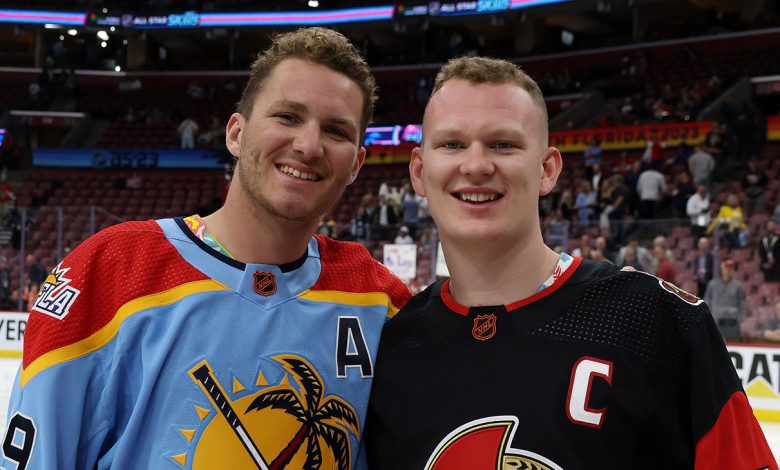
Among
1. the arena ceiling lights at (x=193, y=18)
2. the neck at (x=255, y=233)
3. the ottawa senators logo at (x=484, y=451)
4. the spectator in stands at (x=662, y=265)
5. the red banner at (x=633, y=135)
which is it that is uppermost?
the arena ceiling lights at (x=193, y=18)

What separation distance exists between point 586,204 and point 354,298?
1103 cm

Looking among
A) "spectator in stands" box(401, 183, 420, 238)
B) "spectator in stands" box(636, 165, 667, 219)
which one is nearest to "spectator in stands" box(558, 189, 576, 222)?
"spectator in stands" box(636, 165, 667, 219)

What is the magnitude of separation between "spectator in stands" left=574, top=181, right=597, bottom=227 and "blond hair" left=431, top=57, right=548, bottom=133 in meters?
10.7

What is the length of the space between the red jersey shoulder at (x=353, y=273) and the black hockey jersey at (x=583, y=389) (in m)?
0.35

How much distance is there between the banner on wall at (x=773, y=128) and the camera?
15242 mm

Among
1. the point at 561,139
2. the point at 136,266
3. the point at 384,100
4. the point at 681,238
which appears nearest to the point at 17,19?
the point at 384,100

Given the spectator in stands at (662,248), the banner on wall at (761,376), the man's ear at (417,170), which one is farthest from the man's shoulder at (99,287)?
the spectator in stands at (662,248)

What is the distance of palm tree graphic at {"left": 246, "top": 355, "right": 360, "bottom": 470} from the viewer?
192cm

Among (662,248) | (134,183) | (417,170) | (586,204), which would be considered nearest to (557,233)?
(662,248)

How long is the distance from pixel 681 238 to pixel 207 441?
7.81 metres

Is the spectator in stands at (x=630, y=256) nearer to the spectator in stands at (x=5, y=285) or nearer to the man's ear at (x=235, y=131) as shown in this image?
the man's ear at (x=235, y=131)

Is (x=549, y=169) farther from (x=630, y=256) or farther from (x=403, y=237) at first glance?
(x=403, y=237)

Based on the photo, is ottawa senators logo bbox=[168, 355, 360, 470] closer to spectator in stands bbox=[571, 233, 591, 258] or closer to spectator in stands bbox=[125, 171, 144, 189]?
spectator in stands bbox=[571, 233, 591, 258]

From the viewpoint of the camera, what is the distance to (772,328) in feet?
26.9
